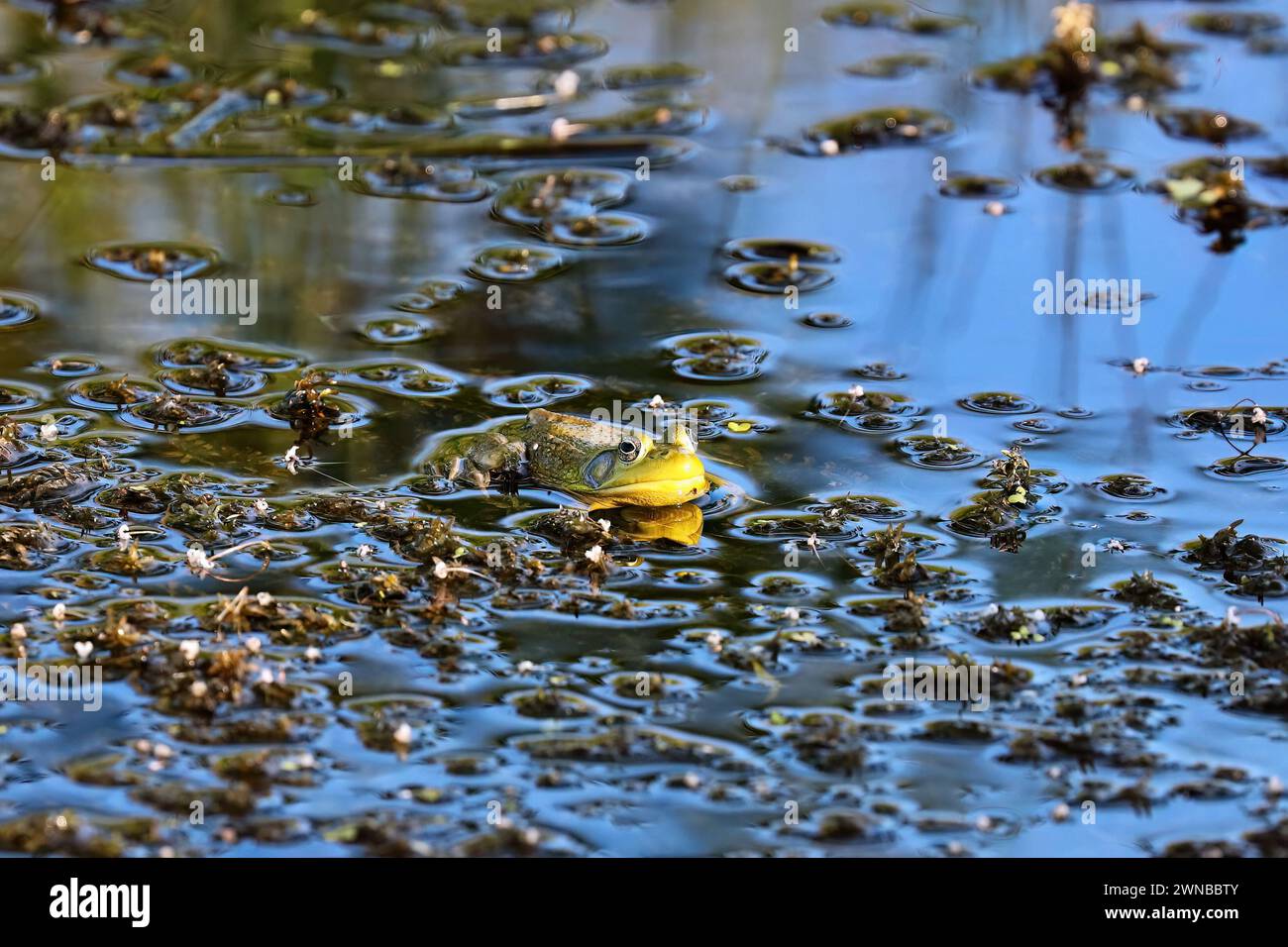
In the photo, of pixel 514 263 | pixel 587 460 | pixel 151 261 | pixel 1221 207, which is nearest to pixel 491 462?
pixel 587 460

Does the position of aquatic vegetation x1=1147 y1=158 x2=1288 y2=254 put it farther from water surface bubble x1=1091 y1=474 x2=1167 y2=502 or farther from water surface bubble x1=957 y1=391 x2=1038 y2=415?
water surface bubble x1=1091 y1=474 x2=1167 y2=502

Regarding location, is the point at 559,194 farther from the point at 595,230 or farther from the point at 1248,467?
the point at 1248,467

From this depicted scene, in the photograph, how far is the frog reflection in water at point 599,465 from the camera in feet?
21.6

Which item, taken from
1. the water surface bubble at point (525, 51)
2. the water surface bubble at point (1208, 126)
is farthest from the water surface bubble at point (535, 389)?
the water surface bubble at point (1208, 126)

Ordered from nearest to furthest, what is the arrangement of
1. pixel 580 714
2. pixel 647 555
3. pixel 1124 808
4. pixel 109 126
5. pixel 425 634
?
1. pixel 1124 808
2. pixel 580 714
3. pixel 425 634
4. pixel 647 555
5. pixel 109 126

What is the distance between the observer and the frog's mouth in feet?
21.4

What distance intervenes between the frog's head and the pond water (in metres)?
0.12

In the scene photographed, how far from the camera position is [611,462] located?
22.0 ft

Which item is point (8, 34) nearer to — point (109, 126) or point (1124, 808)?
point (109, 126)

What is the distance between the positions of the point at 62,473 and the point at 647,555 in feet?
8.34

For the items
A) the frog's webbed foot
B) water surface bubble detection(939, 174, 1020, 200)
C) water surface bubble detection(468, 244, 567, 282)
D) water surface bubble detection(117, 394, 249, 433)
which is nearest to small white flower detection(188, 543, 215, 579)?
the frog's webbed foot

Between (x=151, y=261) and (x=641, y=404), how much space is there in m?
3.04

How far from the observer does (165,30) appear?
11.5 m
